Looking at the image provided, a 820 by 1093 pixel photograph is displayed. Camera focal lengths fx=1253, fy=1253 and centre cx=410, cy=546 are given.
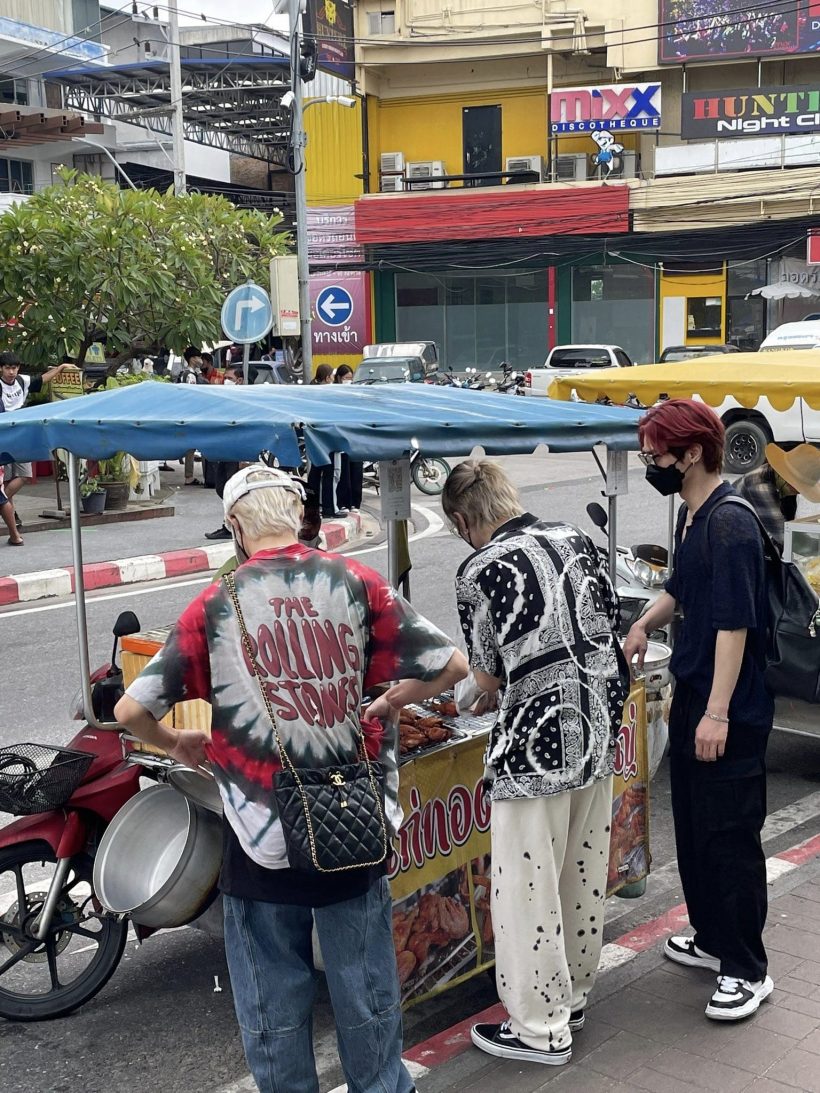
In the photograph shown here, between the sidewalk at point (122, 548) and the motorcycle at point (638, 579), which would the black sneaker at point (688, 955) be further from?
the sidewalk at point (122, 548)

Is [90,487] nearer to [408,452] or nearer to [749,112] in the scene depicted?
[408,452]

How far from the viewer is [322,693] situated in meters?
2.73

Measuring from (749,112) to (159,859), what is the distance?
30907 mm

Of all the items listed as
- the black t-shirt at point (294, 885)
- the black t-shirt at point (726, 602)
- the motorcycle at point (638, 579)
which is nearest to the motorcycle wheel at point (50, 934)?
the black t-shirt at point (294, 885)

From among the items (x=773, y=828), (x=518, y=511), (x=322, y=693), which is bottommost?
(x=773, y=828)

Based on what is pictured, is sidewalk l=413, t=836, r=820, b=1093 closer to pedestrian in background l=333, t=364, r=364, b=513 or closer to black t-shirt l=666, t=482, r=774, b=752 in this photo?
black t-shirt l=666, t=482, r=774, b=752

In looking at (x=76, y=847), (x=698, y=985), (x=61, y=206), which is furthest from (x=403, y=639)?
(x=61, y=206)

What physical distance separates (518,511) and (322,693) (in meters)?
0.98

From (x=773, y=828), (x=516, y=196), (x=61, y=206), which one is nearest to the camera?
(x=773, y=828)

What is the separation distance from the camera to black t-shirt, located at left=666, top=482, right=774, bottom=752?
140 inches

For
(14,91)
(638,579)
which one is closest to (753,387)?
(638,579)

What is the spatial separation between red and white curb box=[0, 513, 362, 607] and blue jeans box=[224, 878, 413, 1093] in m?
8.04

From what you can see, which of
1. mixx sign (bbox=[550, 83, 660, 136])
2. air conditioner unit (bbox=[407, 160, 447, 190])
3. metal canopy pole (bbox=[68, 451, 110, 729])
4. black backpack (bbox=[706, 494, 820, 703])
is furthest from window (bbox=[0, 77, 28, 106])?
metal canopy pole (bbox=[68, 451, 110, 729])

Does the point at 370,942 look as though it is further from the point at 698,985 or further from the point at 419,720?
the point at 698,985
